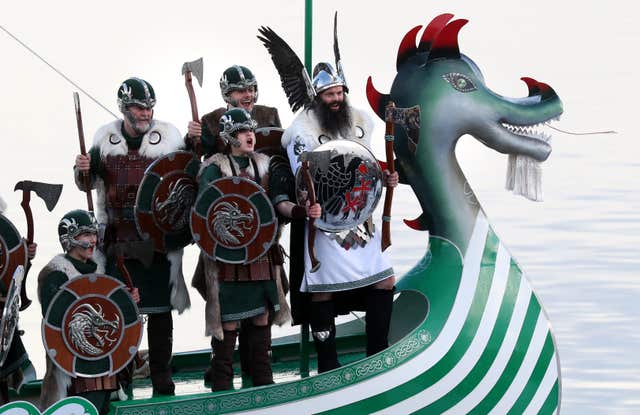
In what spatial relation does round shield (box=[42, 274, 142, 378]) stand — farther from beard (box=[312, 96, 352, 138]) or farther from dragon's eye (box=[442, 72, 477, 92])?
dragon's eye (box=[442, 72, 477, 92])

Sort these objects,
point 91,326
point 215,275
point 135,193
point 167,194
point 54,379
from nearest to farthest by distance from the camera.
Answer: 1. point 91,326
2. point 54,379
3. point 215,275
4. point 167,194
5. point 135,193

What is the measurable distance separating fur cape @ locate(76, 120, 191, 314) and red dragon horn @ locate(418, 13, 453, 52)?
1.41 metres

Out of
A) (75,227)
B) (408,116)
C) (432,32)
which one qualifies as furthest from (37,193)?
(432,32)

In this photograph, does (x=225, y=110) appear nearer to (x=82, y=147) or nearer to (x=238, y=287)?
(x=82, y=147)

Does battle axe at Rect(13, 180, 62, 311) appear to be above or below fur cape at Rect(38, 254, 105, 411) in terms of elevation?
above

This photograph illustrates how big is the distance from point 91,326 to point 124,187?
1.10m

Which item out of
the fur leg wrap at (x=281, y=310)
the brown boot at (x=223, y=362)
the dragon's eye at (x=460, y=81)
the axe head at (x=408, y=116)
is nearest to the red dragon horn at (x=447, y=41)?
the dragon's eye at (x=460, y=81)

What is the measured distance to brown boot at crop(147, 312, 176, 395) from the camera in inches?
451

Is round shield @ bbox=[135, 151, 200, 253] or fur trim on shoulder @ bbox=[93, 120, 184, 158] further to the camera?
fur trim on shoulder @ bbox=[93, 120, 184, 158]

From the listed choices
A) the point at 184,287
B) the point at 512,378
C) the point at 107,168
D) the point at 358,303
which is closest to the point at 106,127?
the point at 107,168

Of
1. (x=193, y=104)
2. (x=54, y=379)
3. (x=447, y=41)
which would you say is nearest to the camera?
(x=54, y=379)

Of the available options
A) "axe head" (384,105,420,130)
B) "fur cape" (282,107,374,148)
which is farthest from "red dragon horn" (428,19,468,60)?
"fur cape" (282,107,374,148)

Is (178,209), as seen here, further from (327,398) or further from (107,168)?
(327,398)

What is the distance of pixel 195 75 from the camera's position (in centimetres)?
1141
